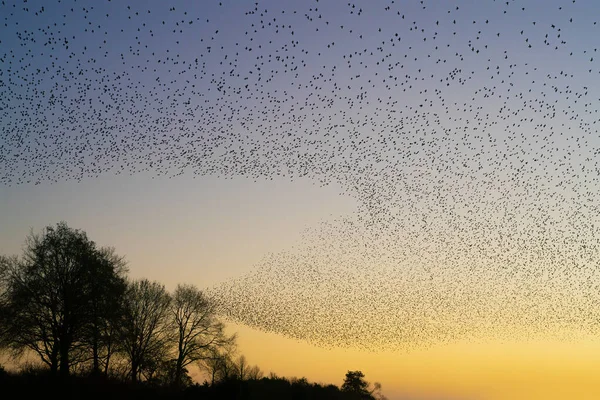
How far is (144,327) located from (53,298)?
1447cm

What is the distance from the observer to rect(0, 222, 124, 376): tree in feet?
139

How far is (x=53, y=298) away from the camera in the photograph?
1713 inches

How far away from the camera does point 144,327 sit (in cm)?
5662

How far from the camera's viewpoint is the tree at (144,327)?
53.5 metres

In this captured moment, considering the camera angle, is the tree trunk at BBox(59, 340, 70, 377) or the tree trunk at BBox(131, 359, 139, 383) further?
the tree trunk at BBox(131, 359, 139, 383)

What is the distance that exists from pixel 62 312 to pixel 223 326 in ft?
71.2

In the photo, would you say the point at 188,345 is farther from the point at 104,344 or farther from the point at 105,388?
the point at 105,388

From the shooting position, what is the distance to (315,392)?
53250 mm

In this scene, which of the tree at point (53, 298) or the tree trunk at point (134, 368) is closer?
the tree at point (53, 298)

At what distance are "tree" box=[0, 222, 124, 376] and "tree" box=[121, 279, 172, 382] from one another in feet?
23.5

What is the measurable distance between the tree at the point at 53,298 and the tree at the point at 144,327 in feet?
23.5

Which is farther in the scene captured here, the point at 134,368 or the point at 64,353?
the point at 134,368

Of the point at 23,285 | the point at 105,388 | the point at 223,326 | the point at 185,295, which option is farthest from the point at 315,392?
→ the point at 23,285

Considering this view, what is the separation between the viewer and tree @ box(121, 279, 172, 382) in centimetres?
5347
